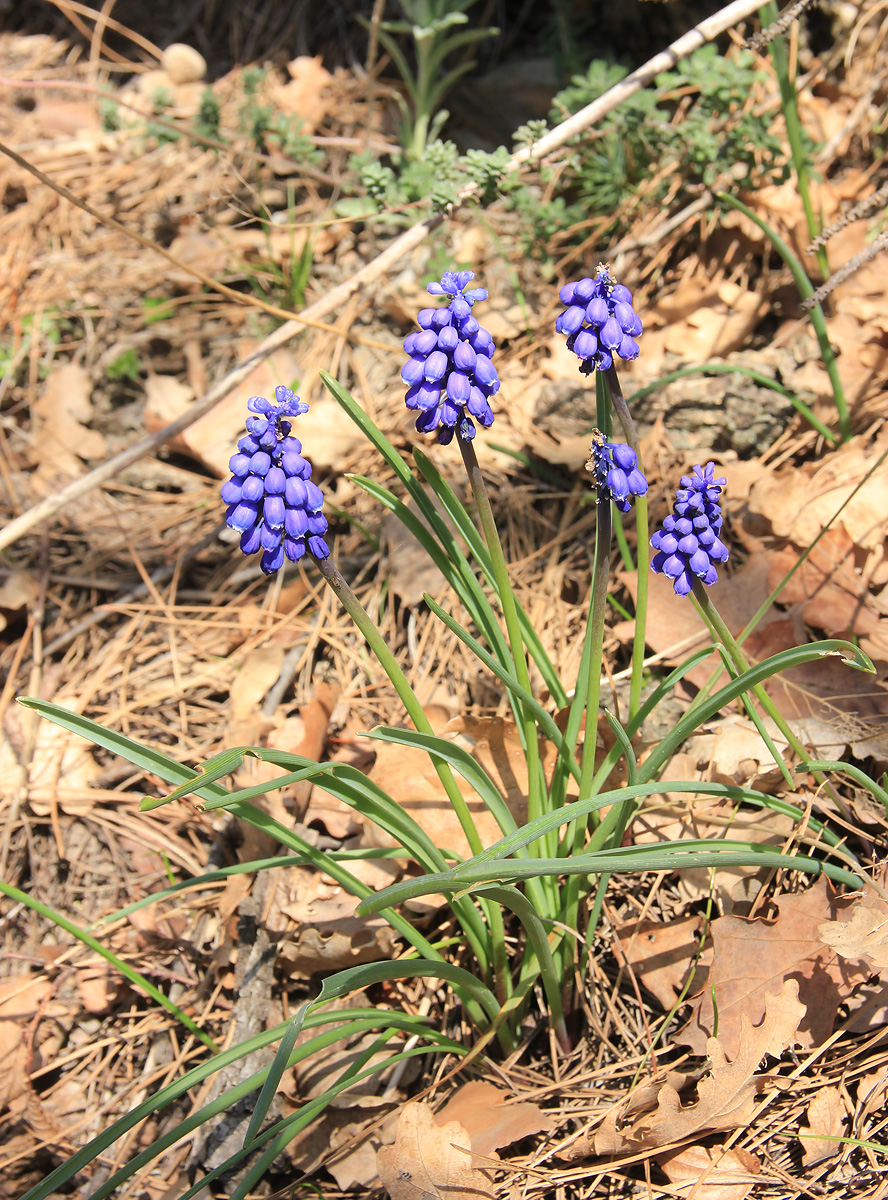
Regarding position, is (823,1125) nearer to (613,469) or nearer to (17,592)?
(613,469)

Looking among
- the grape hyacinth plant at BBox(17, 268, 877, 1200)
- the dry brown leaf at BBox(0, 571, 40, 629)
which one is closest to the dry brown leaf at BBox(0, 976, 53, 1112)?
the grape hyacinth plant at BBox(17, 268, 877, 1200)

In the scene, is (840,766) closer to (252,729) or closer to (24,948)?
(252,729)

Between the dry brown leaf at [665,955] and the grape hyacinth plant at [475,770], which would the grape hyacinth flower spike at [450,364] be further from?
the dry brown leaf at [665,955]

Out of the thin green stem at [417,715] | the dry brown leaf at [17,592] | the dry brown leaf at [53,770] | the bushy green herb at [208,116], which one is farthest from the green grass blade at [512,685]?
the bushy green herb at [208,116]

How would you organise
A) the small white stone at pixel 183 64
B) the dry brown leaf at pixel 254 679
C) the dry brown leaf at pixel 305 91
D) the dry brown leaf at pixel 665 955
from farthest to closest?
the small white stone at pixel 183 64
the dry brown leaf at pixel 305 91
the dry brown leaf at pixel 254 679
the dry brown leaf at pixel 665 955

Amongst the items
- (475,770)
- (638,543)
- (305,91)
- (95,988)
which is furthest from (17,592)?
(305,91)
